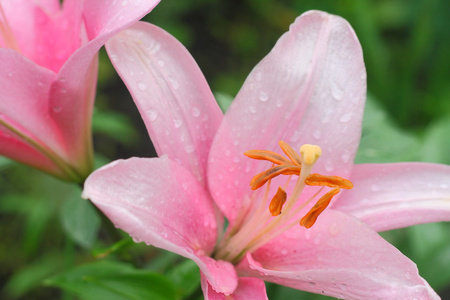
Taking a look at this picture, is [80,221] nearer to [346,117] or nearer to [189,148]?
[189,148]

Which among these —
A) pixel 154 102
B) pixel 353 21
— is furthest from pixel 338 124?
pixel 353 21

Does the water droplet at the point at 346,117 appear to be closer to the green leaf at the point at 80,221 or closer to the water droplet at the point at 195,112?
the water droplet at the point at 195,112

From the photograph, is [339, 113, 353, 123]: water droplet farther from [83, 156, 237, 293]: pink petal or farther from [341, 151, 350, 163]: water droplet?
[83, 156, 237, 293]: pink petal

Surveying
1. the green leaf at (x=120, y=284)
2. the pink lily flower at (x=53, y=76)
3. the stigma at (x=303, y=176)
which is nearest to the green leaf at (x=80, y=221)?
the green leaf at (x=120, y=284)

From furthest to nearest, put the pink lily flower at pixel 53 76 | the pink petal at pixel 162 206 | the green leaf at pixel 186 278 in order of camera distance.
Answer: the green leaf at pixel 186 278 → the pink lily flower at pixel 53 76 → the pink petal at pixel 162 206

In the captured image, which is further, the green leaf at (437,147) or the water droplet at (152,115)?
the green leaf at (437,147)

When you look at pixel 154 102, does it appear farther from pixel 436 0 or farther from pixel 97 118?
pixel 436 0
